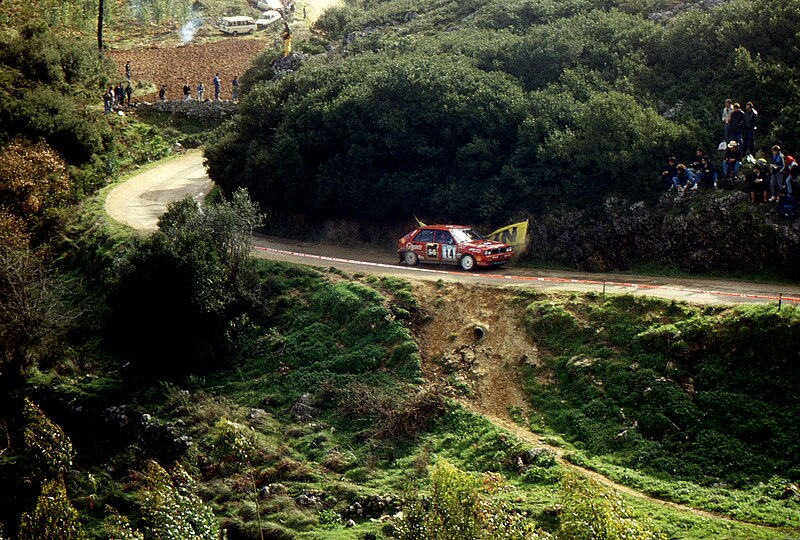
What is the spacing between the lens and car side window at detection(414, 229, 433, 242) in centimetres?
3309

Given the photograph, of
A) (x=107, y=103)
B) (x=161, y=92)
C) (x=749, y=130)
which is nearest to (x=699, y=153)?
(x=749, y=130)

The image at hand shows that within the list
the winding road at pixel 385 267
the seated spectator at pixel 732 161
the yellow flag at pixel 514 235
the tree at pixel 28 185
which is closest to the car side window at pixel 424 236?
the winding road at pixel 385 267

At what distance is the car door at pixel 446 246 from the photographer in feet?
107

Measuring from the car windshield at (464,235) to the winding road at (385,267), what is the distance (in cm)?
120

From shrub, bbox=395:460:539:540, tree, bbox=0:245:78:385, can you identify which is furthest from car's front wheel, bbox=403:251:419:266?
shrub, bbox=395:460:539:540

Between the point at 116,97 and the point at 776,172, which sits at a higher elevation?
the point at 116,97

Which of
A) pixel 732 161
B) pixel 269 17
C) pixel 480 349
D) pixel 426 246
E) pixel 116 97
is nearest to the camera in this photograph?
pixel 480 349

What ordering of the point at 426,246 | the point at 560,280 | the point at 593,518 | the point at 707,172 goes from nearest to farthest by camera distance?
1. the point at 593,518
2. the point at 560,280
3. the point at 707,172
4. the point at 426,246

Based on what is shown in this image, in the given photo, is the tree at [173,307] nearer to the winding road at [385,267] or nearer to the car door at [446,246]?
the winding road at [385,267]

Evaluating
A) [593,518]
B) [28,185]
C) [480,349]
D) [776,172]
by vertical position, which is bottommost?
[480,349]

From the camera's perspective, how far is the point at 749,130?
1219 inches

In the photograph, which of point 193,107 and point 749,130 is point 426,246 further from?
point 193,107

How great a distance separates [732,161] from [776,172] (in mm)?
2153

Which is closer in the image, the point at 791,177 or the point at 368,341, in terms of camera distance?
the point at 791,177
